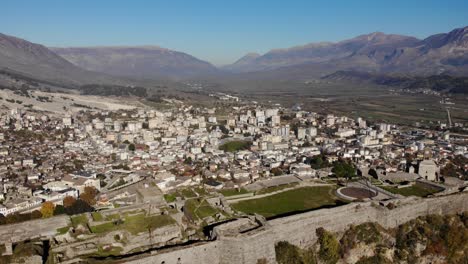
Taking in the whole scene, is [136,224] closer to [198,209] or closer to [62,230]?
[62,230]

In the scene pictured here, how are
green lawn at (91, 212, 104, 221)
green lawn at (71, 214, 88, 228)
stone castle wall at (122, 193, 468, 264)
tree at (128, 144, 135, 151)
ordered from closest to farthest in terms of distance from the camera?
stone castle wall at (122, 193, 468, 264) < green lawn at (71, 214, 88, 228) < green lawn at (91, 212, 104, 221) < tree at (128, 144, 135, 151)

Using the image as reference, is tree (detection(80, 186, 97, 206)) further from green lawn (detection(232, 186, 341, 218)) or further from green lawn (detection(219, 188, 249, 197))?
green lawn (detection(232, 186, 341, 218))

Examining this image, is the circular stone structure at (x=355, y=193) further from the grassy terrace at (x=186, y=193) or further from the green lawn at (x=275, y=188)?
the grassy terrace at (x=186, y=193)

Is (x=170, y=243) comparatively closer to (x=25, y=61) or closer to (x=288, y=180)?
(x=288, y=180)

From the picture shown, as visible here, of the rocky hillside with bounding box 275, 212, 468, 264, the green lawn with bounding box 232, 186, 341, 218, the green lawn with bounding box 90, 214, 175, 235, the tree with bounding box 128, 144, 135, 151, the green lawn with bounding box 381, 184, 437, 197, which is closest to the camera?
the green lawn with bounding box 90, 214, 175, 235

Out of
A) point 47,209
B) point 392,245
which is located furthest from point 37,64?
point 392,245

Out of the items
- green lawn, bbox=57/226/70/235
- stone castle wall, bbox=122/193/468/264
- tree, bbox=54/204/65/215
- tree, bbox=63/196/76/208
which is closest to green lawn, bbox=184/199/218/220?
stone castle wall, bbox=122/193/468/264

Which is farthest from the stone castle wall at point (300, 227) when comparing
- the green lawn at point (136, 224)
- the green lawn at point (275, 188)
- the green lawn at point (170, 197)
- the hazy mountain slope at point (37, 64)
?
the hazy mountain slope at point (37, 64)
